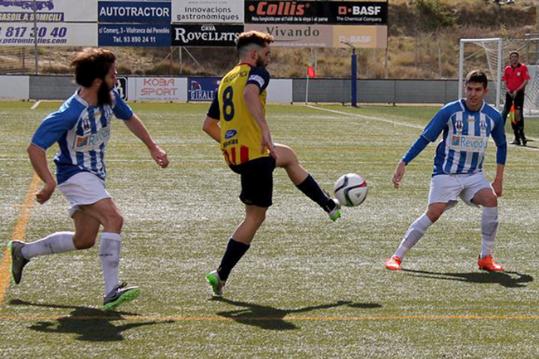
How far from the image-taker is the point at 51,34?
46.9 metres

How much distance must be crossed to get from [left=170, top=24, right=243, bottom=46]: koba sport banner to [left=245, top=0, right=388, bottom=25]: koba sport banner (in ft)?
4.43

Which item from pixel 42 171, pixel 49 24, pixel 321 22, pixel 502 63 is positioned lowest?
pixel 42 171

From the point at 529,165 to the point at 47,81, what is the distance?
27236 millimetres

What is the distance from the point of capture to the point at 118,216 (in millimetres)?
6656

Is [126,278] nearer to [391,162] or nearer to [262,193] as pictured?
[262,193]

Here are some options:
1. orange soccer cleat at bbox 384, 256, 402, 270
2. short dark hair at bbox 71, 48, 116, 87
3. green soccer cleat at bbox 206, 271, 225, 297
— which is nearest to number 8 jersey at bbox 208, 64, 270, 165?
green soccer cleat at bbox 206, 271, 225, 297

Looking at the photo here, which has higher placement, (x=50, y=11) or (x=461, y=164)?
(x=50, y=11)

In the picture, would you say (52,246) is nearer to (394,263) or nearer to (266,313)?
(266,313)

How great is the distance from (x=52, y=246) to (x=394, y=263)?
99.2 inches

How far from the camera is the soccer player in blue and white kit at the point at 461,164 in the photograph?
809 centimetres

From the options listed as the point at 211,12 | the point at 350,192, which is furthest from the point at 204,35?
the point at 350,192

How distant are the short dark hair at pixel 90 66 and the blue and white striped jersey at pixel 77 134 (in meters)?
0.12

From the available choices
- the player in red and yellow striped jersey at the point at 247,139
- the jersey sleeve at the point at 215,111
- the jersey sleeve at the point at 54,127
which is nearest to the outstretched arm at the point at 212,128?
the jersey sleeve at the point at 215,111

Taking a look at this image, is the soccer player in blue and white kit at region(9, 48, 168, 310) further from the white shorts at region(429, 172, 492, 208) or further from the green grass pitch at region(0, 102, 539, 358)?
the white shorts at region(429, 172, 492, 208)
